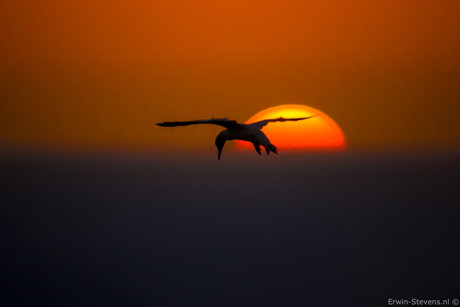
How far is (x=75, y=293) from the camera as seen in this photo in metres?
95.8

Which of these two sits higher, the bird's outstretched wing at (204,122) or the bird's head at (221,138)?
the bird's outstretched wing at (204,122)

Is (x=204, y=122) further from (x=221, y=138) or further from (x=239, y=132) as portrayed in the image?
(x=221, y=138)

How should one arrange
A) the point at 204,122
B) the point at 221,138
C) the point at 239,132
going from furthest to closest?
1. the point at 221,138
2. the point at 239,132
3. the point at 204,122

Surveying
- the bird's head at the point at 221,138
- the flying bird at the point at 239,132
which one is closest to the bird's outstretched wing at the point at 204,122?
the flying bird at the point at 239,132

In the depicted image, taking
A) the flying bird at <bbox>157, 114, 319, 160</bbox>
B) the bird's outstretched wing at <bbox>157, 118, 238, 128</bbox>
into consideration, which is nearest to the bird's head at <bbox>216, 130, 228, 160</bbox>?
the flying bird at <bbox>157, 114, 319, 160</bbox>

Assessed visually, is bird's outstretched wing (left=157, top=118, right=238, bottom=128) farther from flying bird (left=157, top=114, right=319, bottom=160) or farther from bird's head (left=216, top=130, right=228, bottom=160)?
bird's head (left=216, top=130, right=228, bottom=160)

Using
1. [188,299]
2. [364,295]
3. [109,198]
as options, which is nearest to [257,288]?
[188,299]

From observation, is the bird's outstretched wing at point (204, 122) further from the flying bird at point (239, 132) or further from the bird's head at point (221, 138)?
the bird's head at point (221, 138)

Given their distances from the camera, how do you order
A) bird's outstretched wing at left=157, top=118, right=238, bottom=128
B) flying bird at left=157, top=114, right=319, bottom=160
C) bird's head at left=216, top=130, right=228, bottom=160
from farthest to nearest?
1. bird's head at left=216, top=130, right=228, bottom=160
2. flying bird at left=157, top=114, right=319, bottom=160
3. bird's outstretched wing at left=157, top=118, right=238, bottom=128

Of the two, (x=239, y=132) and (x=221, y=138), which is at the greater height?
(x=239, y=132)

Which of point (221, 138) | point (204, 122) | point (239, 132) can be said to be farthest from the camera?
point (221, 138)

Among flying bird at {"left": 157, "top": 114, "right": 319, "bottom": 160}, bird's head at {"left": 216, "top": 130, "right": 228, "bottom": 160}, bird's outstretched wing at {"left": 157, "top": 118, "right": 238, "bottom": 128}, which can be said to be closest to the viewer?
bird's outstretched wing at {"left": 157, "top": 118, "right": 238, "bottom": 128}

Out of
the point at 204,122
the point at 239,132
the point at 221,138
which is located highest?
the point at 204,122

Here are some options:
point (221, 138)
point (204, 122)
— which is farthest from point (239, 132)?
point (204, 122)
